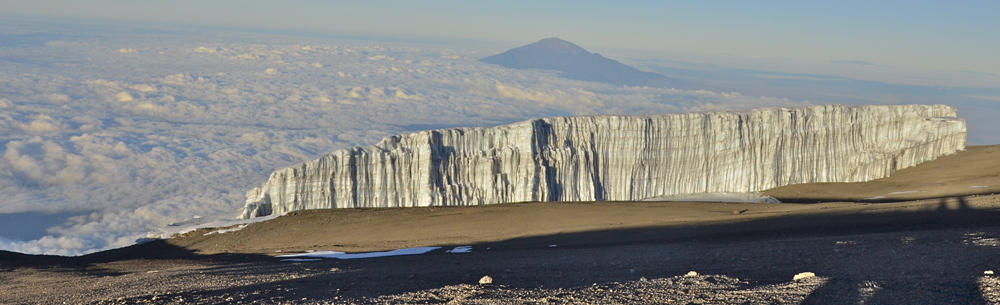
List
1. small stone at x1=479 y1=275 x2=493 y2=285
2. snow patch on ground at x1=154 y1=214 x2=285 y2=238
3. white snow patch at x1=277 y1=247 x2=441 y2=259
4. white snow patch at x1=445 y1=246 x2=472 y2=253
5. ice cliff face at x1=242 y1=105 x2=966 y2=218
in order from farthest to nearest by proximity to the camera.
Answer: ice cliff face at x1=242 y1=105 x2=966 y2=218, snow patch on ground at x1=154 y1=214 x2=285 y2=238, white snow patch at x1=277 y1=247 x2=441 y2=259, white snow patch at x1=445 y1=246 x2=472 y2=253, small stone at x1=479 y1=275 x2=493 y2=285

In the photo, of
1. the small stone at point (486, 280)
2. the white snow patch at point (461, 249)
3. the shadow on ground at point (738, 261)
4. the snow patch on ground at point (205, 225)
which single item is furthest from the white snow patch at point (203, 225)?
the small stone at point (486, 280)

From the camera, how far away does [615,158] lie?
32.3 metres

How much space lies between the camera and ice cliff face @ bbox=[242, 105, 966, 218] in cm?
3033

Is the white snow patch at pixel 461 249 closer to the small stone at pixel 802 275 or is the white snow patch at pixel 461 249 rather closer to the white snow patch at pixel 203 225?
the small stone at pixel 802 275

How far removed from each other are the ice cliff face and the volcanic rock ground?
3.50 m

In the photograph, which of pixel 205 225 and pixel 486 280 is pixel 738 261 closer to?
pixel 486 280

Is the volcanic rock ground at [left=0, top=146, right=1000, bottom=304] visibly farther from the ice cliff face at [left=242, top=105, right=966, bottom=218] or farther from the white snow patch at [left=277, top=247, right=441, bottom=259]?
the ice cliff face at [left=242, top=105, right=966, bottom=218]

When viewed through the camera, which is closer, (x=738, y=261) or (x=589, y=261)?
(x=738, y=261)

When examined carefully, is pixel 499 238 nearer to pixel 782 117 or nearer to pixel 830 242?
pixel 830 242

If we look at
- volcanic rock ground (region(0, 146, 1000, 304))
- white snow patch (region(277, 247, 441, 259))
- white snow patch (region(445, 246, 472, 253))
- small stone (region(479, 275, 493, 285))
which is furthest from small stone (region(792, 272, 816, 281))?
white snow patch (region(277, 247, 441, 259))

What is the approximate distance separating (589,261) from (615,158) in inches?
724

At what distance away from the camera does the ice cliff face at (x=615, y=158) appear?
3033 cm

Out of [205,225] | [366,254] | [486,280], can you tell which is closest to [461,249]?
[366,254]

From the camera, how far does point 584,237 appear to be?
66.8ft
